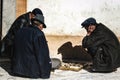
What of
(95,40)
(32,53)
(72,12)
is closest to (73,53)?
(72,12)

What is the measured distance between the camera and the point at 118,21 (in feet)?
41.2

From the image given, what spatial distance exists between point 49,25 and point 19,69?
265 centimetres

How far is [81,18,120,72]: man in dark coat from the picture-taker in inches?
422

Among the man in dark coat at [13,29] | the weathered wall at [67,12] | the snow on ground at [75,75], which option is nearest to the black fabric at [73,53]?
the weathered wall at [67,12]

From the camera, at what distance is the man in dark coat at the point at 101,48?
1071 centimetres

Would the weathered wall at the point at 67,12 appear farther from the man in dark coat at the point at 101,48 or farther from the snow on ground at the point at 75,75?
the snow on ground at the point at 75,75

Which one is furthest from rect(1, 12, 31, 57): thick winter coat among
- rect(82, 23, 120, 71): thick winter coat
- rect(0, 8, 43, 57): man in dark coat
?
rect(82, 23, 120, 71): thick winter coat

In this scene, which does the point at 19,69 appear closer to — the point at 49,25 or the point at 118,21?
the point at 49,25

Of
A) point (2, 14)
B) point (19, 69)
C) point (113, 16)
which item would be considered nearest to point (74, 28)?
point (113, 16)

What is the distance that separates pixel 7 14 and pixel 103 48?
123 inches

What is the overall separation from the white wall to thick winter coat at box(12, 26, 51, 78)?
2333mm

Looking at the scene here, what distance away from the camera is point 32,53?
9.70 metres

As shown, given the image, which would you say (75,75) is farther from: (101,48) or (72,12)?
(72,12)

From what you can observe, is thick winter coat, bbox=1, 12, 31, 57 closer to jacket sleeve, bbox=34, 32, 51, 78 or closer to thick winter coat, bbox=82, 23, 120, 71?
jacket sleeve, bbox=34, 32, 51, 78
